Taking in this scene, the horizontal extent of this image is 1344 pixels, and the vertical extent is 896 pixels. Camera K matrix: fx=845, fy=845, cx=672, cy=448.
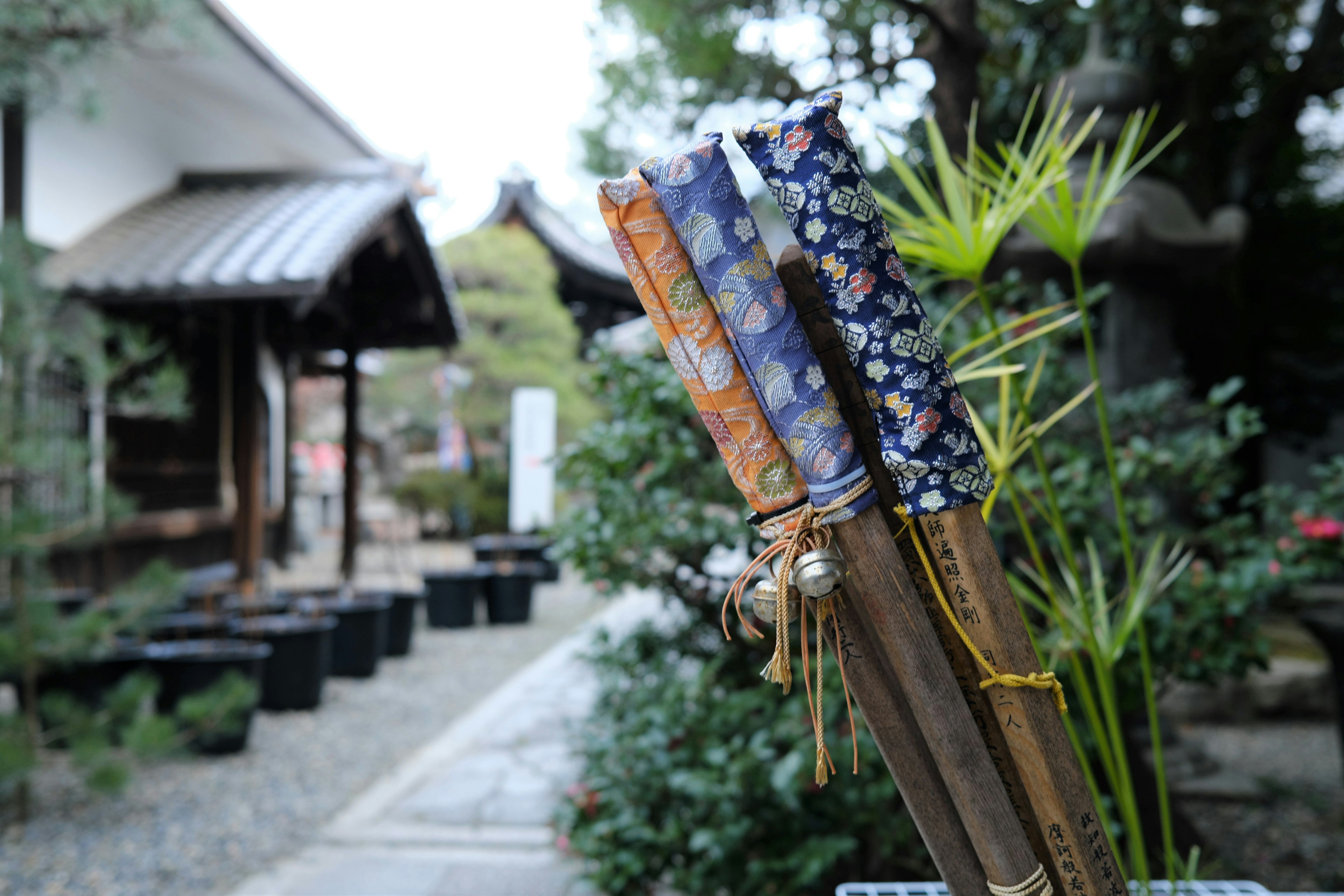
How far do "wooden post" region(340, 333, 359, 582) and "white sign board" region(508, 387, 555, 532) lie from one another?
1846mm

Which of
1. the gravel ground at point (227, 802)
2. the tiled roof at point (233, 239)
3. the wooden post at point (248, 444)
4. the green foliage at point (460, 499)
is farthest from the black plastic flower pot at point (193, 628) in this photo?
the green foliage at point (460, 499)

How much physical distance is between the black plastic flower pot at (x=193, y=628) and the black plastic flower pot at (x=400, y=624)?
1.46 meters

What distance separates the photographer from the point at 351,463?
27.9 ft

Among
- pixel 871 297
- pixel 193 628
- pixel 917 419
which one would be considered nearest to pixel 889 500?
pixel 917 419

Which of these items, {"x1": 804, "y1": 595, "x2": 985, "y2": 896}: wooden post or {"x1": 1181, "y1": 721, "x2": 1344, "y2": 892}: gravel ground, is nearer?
{"x1": 804, "y1": 595, "x2": 985, "y2": 896}: wooden post

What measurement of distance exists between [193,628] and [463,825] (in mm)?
2445

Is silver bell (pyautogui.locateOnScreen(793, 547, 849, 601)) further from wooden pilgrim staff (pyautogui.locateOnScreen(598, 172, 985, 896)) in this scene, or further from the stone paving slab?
the stone paving slab

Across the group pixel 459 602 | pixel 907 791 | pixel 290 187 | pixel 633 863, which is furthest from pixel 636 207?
pixel 290 187

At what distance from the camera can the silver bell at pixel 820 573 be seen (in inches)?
30.5

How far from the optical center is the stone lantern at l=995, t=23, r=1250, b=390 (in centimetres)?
378

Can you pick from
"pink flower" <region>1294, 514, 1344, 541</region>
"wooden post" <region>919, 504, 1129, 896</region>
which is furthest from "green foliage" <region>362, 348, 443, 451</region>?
"wooden post" <region>919, 504, 1129, 896</region>

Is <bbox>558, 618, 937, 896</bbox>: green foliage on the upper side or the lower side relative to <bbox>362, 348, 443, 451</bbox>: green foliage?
lower

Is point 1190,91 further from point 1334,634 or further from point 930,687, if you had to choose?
point 930,687

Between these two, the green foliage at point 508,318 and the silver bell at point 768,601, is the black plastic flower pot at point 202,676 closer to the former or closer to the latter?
the silver bell at point 768,601
